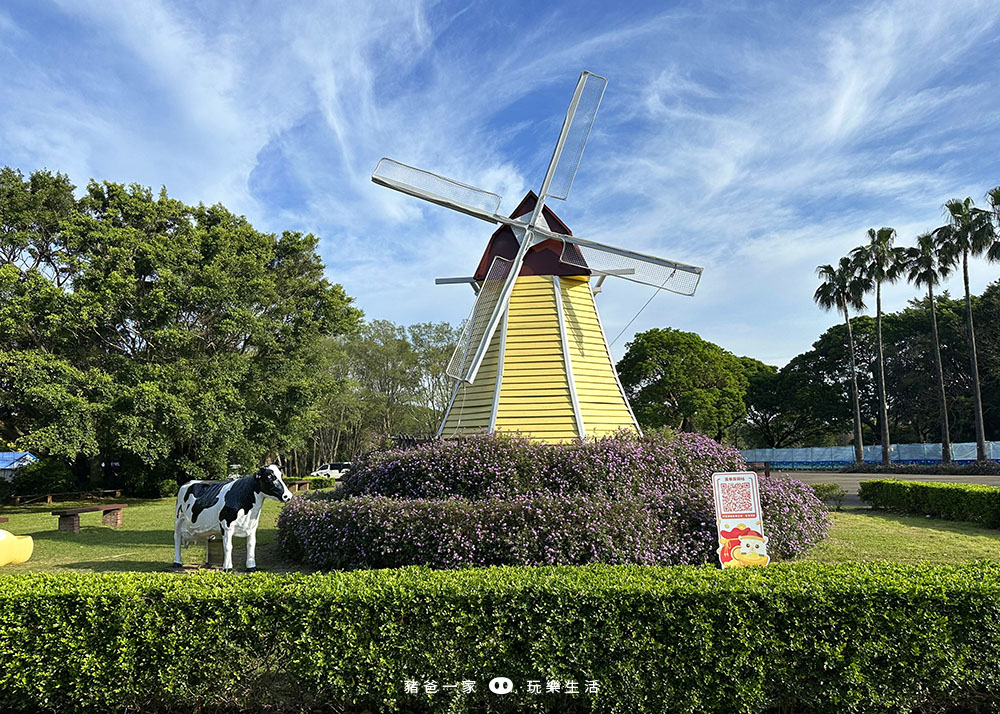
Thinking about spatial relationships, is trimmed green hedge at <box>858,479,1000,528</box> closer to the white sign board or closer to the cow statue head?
the white sign board

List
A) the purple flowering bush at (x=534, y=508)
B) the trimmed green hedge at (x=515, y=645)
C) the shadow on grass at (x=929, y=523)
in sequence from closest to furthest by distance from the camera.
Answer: the trimmed green hedge at (x=515, y=645) < the purple flowering bush at (x=534, y=508) < the shadow on grass at (x=929, y=523)

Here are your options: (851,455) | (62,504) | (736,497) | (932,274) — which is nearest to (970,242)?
(932,274)

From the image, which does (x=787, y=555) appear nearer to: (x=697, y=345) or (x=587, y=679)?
(x=587, y=679)

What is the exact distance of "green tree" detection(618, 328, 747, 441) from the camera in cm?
4194

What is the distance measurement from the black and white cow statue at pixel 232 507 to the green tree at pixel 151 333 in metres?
11.8

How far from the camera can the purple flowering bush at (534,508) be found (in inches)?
312

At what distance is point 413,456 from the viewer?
1015 cm

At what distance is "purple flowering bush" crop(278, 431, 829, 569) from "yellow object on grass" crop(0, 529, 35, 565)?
3869mm

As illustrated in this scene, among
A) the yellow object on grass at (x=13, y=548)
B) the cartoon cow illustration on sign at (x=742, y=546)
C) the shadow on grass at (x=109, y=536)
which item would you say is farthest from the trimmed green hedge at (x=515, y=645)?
the shadow on grass at (x=109, y=536)

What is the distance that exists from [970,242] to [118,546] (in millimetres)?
36978

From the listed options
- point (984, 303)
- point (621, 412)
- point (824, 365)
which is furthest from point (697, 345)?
point (621, 412)

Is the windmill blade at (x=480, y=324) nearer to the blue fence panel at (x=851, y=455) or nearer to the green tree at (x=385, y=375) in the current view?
the green tree at (x=385, y=375)

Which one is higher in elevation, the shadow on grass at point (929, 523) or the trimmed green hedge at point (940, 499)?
the trimmed green hedge at point (940, 499)

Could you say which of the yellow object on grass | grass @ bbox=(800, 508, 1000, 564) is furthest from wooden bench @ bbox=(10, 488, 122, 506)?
grass @ bbox=(800, 508, 1000, 564)
